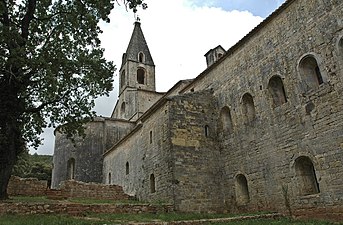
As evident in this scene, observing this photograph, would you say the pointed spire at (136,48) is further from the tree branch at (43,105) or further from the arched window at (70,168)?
the tree branch at (43,105)

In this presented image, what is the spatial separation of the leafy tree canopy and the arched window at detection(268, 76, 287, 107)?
6792 millimetres

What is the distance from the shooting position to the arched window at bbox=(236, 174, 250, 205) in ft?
43.7

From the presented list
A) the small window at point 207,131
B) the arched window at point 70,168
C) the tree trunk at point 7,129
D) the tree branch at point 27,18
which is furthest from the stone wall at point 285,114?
the arched window at point 70,168

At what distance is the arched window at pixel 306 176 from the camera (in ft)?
35.2

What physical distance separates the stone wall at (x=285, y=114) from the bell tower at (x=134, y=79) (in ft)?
59.1

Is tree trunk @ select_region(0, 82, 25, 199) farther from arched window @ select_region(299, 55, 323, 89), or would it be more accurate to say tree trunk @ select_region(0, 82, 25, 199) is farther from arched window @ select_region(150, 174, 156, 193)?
arched window @ select_region(299, 55, 323, 89)

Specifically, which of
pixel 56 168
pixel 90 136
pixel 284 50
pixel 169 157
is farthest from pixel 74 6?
pixel 56 168

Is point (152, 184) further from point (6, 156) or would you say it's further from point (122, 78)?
point (122, 78)

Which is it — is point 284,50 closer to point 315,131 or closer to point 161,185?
point 315,131

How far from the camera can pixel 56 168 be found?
2720cm

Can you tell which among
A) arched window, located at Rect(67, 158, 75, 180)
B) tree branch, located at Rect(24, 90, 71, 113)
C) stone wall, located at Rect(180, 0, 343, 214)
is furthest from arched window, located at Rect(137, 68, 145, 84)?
tree branch, located at Rect(24, 90, 71, 113)

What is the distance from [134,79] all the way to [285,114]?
25.1m

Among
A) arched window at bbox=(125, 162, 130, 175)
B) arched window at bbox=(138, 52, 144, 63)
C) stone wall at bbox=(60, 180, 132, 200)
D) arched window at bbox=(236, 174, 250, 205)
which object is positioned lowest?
arched window at bbox=(236, 174, 250, 205)

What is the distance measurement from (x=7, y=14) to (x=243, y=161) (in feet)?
39.8
